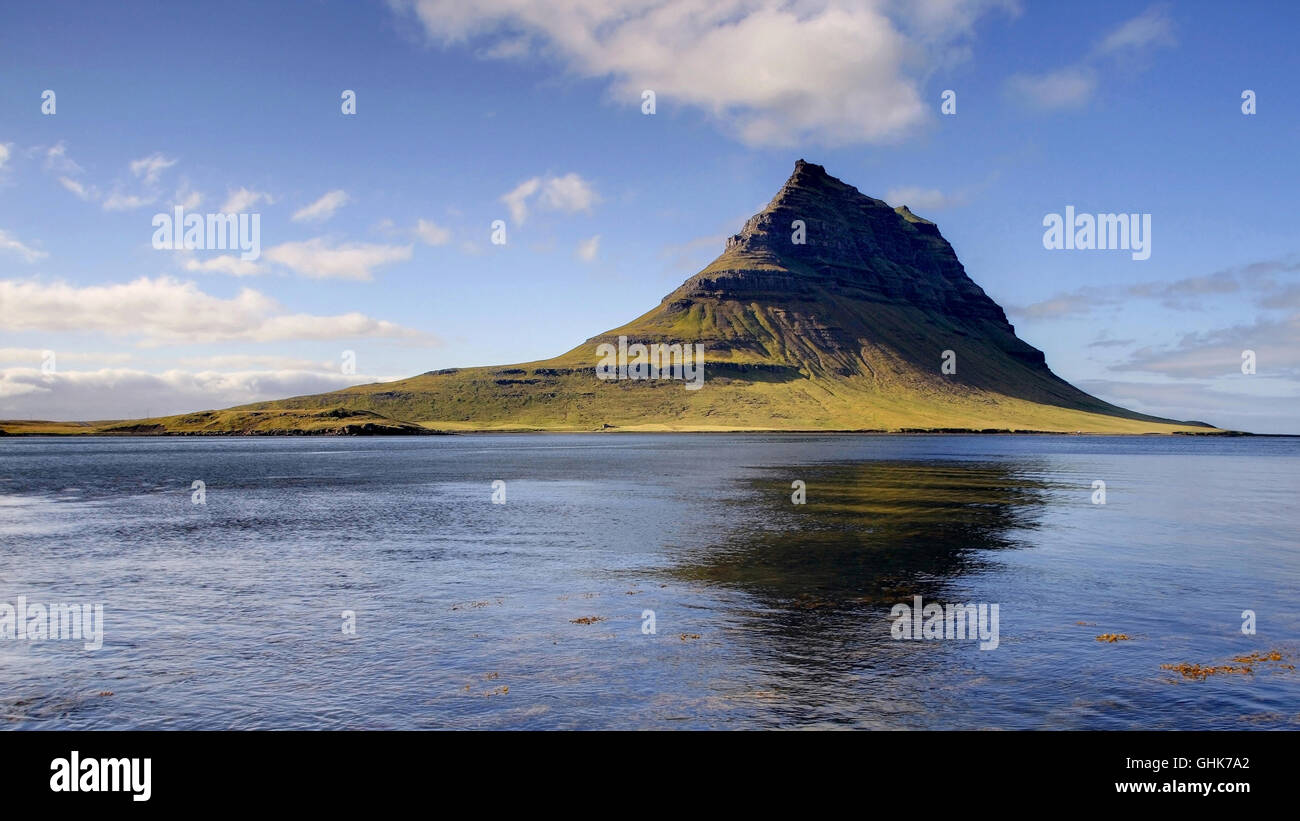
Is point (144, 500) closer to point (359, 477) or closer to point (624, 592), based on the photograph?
point (359, 477)

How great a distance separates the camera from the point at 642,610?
2855 centimetres

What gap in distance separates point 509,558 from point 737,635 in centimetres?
1834

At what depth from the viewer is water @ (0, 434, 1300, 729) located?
18.4m

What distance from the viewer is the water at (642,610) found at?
18.4 m

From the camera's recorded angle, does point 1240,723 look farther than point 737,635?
No
